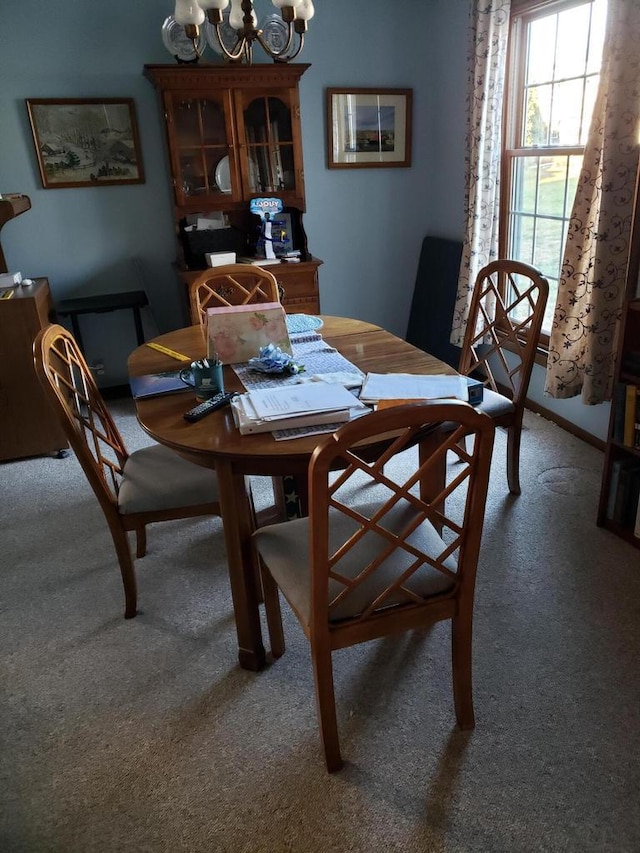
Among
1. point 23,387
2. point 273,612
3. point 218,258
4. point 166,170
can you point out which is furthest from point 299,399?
point 166,170

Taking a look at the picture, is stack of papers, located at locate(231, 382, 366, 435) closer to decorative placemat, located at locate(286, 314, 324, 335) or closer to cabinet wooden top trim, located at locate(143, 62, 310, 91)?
decorative placemat, located at locate(286, 314, 324, 335)

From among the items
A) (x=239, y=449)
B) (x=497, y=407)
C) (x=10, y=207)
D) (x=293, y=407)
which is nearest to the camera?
(x=239, y=449)

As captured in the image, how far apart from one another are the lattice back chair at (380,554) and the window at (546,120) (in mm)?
1968

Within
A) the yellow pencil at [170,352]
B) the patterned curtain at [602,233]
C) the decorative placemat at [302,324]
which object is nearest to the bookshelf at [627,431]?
the patterned curtain at [602,233]

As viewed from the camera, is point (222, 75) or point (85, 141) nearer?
point (222, 75)

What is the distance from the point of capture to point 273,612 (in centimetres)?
173

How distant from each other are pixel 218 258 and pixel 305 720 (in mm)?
2579

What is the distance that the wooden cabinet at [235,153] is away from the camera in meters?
3.29

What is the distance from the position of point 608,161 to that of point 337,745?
2199mm

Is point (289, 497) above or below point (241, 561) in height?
below

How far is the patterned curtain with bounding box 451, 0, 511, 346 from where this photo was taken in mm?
3016

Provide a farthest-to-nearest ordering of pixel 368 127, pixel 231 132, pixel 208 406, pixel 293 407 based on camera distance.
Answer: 1. pixel 368 127
2. pixel 231 132
3. pixel 208 406
4. pixel 293 407

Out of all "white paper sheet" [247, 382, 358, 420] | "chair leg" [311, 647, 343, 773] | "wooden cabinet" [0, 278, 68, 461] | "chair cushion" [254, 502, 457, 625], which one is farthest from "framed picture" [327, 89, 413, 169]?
"chair leg" [311, 647, 343, 773]

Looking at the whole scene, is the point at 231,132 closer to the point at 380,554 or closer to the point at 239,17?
the point at 239,17
